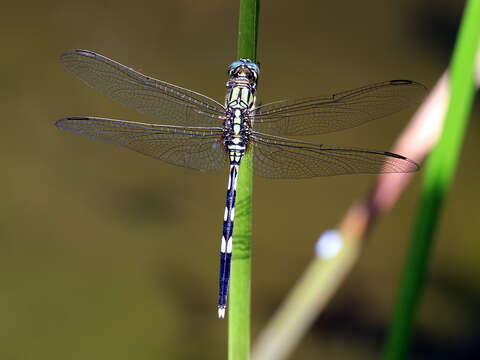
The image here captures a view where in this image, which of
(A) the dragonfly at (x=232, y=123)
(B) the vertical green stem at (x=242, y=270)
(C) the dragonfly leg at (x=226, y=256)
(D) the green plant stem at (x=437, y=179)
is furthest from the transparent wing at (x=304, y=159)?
(B) the vertical green stem at (x=242, y=270)

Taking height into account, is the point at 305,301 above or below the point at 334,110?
below

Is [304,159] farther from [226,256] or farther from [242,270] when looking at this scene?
[242,270]

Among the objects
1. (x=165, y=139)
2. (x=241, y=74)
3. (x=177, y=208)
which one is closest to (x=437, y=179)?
(x=241, y=74)

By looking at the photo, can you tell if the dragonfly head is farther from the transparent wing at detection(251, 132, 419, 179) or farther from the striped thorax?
the transparent wing at detection(251, 132, 419, 179)

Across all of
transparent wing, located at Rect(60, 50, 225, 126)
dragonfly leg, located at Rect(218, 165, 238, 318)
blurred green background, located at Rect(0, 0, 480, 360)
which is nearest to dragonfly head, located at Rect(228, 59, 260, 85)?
transparent wing, located at Rect(60, 50, 225, 126)

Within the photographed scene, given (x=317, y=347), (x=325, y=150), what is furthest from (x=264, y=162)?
(x=317, y=347)

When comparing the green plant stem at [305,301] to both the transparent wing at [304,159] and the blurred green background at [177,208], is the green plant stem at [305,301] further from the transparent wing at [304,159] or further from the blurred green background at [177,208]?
the blurred green background at [177,208]
